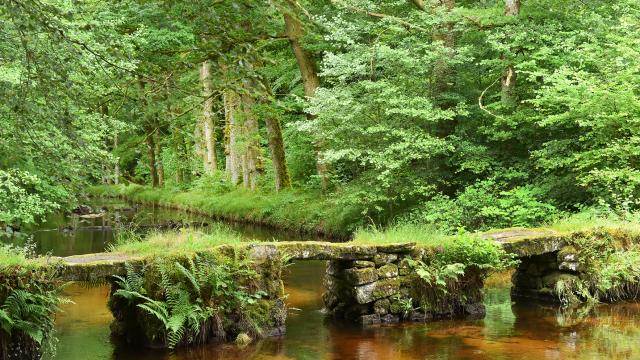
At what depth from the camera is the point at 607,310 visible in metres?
11.0

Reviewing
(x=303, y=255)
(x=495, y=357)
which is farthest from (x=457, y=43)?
(x=495, y=357)

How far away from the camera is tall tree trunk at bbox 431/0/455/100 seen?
1773 cm

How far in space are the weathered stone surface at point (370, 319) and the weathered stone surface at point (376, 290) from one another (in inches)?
9.2

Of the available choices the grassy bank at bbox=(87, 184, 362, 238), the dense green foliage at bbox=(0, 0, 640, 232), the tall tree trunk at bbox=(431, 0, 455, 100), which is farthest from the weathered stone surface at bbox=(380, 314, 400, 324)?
the tall tree trunk at bbox=(431, 0, 455, 100)

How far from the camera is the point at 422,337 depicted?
9.43 meters

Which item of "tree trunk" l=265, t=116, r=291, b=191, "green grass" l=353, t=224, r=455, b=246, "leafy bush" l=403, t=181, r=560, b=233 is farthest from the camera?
"tree trunk" l=265, t=116, r=291, b=191

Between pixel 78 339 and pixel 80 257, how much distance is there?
1172 millimetres

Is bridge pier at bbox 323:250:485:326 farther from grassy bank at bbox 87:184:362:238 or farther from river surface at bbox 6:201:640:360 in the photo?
grassy bank at bbox 87:184:362:238

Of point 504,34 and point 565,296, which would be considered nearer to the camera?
point 565,296

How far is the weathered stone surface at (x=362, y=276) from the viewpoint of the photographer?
10180mm

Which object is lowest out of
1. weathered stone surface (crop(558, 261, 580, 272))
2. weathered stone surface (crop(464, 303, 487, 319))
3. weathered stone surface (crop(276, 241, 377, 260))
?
weathered stone surface (crop(464, 303, 487, 319))

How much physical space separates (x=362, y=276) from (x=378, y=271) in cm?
27

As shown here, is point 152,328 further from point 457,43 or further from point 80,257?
point 457,43

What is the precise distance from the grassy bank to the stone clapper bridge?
302 inches
